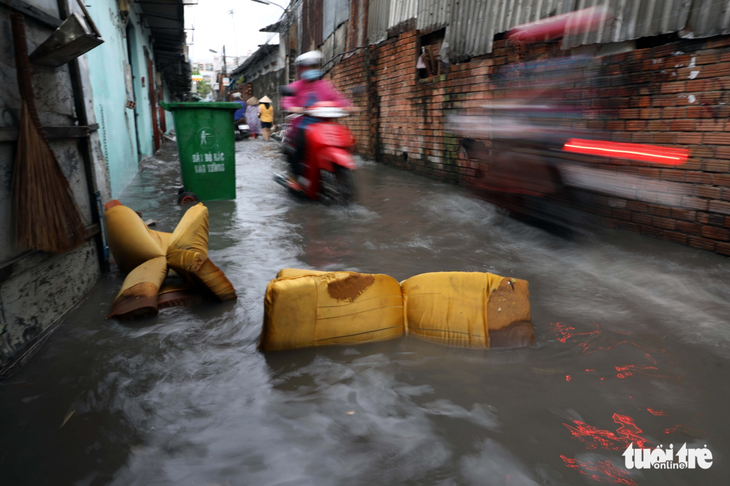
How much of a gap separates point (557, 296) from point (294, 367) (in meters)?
1.76

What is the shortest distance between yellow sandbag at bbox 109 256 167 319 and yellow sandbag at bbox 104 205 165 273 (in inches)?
10.1

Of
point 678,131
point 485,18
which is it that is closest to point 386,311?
point 678,131

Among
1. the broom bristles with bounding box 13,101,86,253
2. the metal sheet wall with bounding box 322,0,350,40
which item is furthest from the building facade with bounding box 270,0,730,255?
the metal sheet wall with bounding box 322,0,350,40

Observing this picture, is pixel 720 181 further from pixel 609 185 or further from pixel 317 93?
pixel 317 93

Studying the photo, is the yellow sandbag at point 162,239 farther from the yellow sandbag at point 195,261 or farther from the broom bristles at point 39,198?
the broom bristles at point 39,198

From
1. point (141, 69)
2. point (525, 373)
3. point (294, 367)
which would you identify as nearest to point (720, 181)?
point (525, 373)

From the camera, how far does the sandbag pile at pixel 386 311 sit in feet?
7.41

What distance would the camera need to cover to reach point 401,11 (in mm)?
9141

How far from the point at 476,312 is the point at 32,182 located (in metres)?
2.29

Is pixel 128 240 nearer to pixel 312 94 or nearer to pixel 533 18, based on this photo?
pixel 312 94

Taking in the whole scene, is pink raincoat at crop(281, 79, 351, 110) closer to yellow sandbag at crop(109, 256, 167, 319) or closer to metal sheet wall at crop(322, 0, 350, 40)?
yellow sandbag at crop(109, 256, 167, 319)

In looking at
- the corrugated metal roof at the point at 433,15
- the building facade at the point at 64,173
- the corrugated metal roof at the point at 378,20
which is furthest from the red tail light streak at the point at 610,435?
the corrugated metal roof at the point at 378,20

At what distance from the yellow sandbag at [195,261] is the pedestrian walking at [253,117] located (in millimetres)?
17459

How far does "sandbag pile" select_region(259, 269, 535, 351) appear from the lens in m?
2.26
